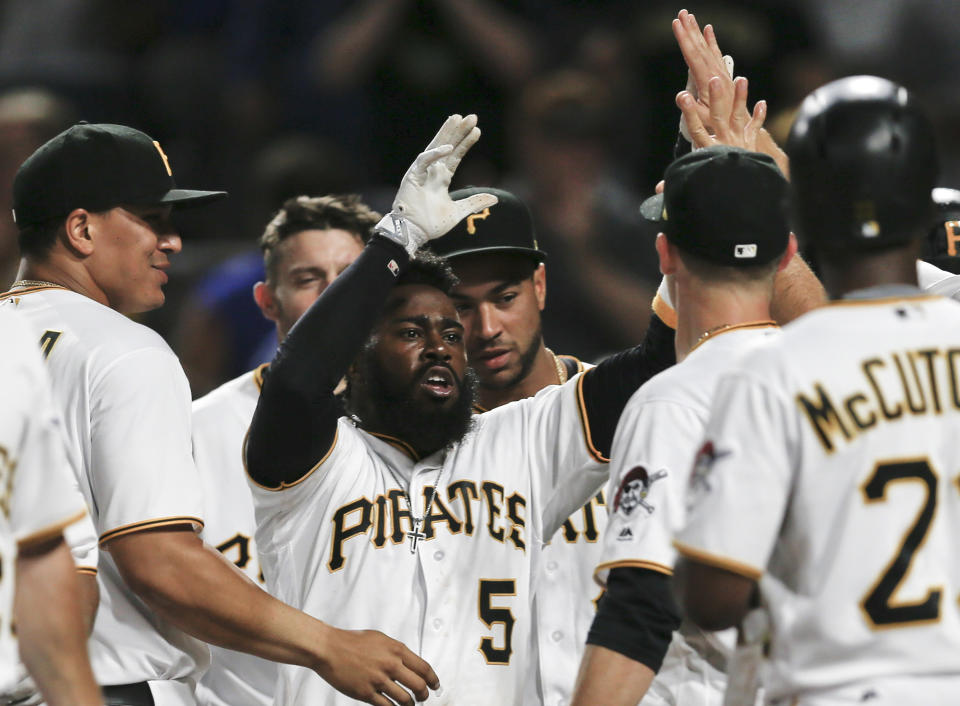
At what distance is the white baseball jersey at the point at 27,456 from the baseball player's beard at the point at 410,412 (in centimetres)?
139

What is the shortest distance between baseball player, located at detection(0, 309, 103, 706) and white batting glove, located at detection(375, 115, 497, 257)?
4.37ft

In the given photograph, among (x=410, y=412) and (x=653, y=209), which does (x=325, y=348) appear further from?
(x=653, y=209)

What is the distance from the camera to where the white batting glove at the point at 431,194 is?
140 inches

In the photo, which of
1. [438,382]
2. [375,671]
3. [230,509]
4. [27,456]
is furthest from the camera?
[230,509]

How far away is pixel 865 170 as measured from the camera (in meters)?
2.15

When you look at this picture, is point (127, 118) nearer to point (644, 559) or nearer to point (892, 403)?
point (644, 559)

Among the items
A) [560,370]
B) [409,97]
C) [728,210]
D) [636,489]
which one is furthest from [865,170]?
[409,97]

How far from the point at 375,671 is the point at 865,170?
Answer: 1.70m

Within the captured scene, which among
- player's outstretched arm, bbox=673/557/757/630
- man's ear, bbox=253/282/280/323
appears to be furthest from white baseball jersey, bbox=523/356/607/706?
man's ear, bbox=253/282/280/323

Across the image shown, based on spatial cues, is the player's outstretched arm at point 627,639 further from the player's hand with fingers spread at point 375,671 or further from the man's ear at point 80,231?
the man's ear at point 80,231

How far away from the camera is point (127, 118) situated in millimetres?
7602

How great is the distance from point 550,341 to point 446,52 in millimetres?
1783

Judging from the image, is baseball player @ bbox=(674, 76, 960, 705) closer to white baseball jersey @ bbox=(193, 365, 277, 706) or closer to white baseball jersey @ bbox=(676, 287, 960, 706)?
white baseball jersey @ bbox=(676, 287, 960, 706)

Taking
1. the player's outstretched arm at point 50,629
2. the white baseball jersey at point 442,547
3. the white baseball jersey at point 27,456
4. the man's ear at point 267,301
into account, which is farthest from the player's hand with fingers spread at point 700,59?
the man's ear at point 267,301
